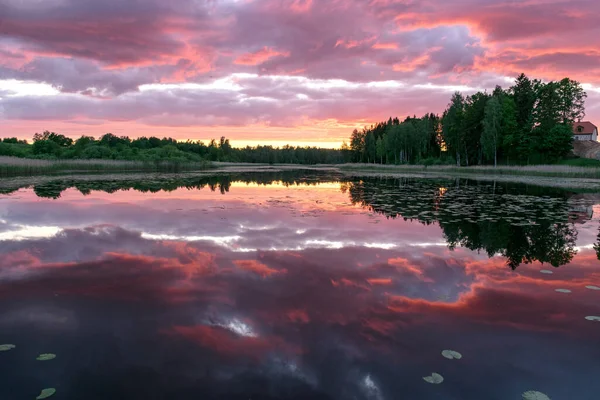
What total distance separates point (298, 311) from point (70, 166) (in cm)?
4979

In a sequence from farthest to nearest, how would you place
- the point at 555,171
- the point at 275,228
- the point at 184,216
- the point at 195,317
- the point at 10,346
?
1. the point at 555,171
2. the point at 184,216
3. the point at 275,228
4. the point at 195,317
5. the point at 10,346

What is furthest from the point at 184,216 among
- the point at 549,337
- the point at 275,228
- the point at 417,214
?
the point at 549,337

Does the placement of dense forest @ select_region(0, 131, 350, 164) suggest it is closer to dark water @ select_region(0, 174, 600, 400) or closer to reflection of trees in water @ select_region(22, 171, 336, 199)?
reflection of trees in water @ select_region(22, 171, 336, 199)

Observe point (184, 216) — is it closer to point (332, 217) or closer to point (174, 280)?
point (332, 217)

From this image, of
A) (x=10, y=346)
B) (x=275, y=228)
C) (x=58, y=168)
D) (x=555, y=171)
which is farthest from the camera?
(x=58, y=168)

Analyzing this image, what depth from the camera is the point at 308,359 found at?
13.6 ft

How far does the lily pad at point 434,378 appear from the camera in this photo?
3744mm

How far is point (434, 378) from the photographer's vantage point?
149 inches

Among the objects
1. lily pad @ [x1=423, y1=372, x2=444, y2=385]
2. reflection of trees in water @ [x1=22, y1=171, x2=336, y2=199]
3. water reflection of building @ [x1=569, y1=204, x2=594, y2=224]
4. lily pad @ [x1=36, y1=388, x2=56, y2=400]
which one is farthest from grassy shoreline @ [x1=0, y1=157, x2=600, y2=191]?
lily pad @ [x1=36, y1=388, x2=56, y2=400]

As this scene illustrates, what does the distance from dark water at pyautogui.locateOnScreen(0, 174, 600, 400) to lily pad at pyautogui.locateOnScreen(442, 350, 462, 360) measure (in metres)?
0.11

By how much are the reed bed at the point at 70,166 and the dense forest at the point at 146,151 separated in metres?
4.90

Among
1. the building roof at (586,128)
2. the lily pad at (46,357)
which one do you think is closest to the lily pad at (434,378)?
the lily pad at (46,357)

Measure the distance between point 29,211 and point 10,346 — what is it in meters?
11.7

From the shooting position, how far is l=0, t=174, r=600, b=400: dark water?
3.79 m
